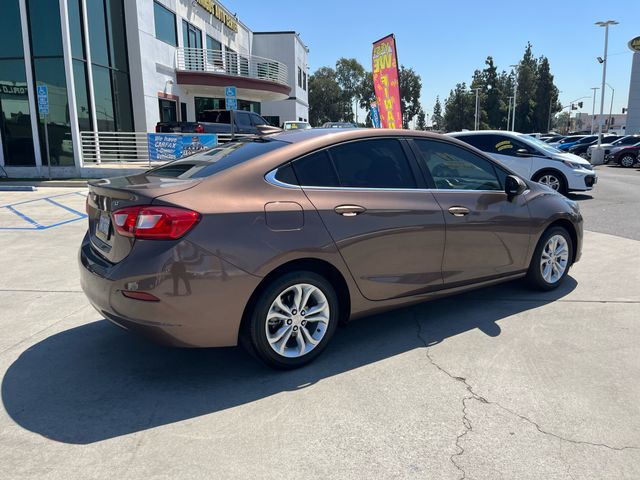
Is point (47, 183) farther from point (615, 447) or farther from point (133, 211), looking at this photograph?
point (615, 447)

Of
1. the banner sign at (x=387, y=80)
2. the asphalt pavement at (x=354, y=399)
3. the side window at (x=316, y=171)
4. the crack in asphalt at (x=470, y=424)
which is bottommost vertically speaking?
the crack in asphalt at (x=470, y=424)

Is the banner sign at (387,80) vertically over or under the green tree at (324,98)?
under

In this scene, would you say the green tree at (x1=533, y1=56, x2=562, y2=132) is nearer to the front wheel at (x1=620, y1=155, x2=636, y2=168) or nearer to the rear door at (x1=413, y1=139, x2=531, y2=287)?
the front wheel at (x1=620, y1=155, x2=636, y2=168)

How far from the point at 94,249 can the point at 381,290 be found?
2101 millimetres

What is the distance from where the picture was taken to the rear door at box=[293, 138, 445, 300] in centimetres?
350

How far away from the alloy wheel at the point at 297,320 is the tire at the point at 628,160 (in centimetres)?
2768

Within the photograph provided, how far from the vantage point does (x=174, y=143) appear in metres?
18.3

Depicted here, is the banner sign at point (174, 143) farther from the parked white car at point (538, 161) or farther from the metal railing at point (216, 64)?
the parked white car at point (538, 161)

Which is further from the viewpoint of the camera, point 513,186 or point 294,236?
point 513,186

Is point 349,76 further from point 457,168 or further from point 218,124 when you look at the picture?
point 457,168

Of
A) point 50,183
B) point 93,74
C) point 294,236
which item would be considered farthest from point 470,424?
point 93,74

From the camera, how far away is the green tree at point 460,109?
8094 centimetres

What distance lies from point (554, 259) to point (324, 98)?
69.2 m

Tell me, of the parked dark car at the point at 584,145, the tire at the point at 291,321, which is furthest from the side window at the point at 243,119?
the parked dark car at the point at 584,145
